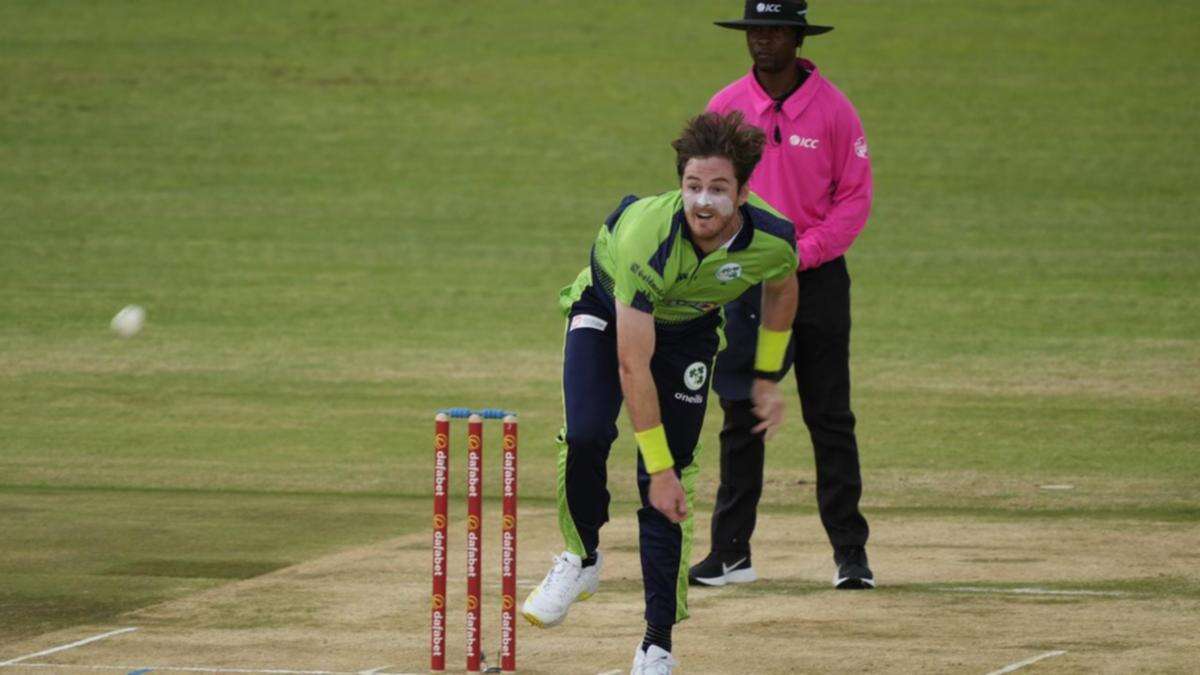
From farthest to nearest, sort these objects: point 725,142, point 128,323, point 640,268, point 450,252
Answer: point 450,252 < point 128,323 < point 725,142 < point 640,268

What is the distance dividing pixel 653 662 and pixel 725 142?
67.7 inches

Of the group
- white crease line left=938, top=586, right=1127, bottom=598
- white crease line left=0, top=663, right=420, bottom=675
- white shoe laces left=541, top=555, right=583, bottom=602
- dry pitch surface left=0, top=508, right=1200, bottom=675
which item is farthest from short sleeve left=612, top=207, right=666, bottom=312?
white crease line left=938, top=586, right=1127, bottom=598

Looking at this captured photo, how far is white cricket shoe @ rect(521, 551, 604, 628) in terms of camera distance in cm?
709

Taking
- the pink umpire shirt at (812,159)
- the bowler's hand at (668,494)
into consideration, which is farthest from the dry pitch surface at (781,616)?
the pink umpire shirt at (812,159)

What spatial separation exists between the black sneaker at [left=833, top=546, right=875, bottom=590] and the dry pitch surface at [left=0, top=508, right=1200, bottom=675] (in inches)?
3.5

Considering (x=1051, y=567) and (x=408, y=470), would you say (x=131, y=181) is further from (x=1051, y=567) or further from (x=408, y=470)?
(x=1051, y=567)

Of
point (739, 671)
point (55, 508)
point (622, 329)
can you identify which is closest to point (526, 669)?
point (739, 671)

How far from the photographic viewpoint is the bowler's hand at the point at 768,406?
7.28 metres

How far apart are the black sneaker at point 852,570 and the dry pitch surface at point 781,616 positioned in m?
0.09

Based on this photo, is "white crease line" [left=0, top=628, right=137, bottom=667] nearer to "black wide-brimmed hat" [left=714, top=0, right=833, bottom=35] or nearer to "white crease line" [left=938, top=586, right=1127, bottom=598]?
"white crease line" [left=938, top=586, right=1127, bottom=598]

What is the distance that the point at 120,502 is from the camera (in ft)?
35.2

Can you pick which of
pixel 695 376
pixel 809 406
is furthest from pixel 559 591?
pixel 809 406

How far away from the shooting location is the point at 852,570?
8508mm

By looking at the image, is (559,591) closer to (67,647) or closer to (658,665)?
(658,665)
